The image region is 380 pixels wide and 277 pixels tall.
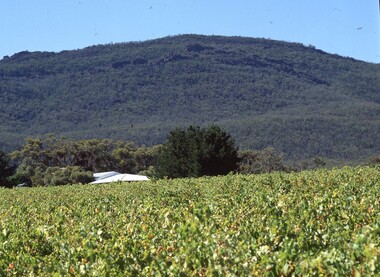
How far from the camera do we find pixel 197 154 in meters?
58.1

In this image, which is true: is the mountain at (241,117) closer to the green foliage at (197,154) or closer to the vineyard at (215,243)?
the green foliage at (197,154)

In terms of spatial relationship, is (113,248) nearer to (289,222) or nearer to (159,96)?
(289,222)

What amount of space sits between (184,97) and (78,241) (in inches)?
7265

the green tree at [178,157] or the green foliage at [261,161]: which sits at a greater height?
the green tree at [178,157]

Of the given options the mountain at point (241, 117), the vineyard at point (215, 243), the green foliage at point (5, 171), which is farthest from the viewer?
the mountain at point (241, 117)

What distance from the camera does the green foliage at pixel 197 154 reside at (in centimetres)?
5803

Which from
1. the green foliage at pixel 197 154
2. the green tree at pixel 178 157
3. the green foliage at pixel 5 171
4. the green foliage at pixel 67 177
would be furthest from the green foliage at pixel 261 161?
the green foliage at pixel 197 154

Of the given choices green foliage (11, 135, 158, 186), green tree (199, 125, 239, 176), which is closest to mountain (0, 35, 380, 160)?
green foliage (11, 135, 158, 186)

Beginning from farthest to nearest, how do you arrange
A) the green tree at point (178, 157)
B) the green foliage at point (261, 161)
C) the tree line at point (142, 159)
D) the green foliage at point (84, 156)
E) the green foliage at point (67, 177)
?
the green foliage at point (84, 156) → the green foliage at point (261, 161) → the green foliage at point (67, 177) → the tree line at point (142, 159) → the green tree at point (178, 157)

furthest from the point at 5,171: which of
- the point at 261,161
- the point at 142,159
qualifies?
the point at 261,161

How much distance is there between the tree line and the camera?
59.2 meters

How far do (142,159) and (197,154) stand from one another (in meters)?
42.4

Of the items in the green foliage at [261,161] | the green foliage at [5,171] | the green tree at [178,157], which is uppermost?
the green tree at [178,157]

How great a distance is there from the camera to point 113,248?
7.31 meters
